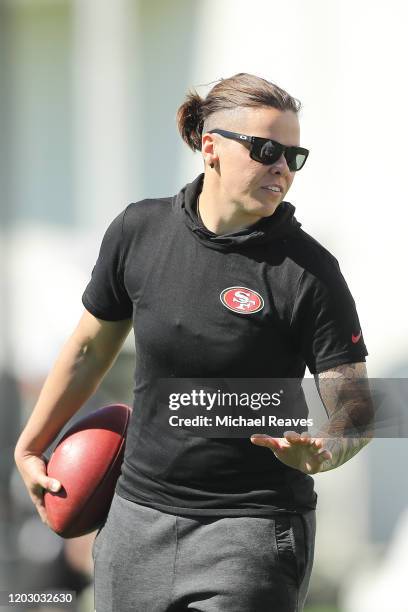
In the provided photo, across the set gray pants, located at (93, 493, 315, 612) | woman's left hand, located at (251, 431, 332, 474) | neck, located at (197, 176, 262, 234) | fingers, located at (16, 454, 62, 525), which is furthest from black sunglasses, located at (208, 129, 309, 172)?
fingers, located at (16, 454, 62, 525)

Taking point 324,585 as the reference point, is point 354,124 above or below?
above

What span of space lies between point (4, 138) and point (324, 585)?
2238 millimetres

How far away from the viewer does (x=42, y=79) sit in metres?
4.04

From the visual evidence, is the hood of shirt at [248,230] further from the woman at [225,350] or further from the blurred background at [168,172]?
the blurred background at [168,172]

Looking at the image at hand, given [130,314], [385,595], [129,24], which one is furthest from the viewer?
[129,24]

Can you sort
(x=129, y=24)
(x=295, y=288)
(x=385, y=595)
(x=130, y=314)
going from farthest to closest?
(x=129, y=24), (x=385, y=595), (x=130, y=314), (x=295, y=288)

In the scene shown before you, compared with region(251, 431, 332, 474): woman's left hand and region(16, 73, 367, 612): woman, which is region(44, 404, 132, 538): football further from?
region(251, 431, 332, 474): woman's left hand

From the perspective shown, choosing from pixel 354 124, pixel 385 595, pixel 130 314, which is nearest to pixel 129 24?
pixel 354 124

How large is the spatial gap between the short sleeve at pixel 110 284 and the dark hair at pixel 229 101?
0.95 feet

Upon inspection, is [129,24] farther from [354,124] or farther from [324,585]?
[324,585]

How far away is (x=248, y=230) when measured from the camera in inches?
87.3

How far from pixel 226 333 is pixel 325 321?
22cm

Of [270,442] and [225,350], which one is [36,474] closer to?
[225,350]

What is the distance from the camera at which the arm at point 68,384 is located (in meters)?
2.49
